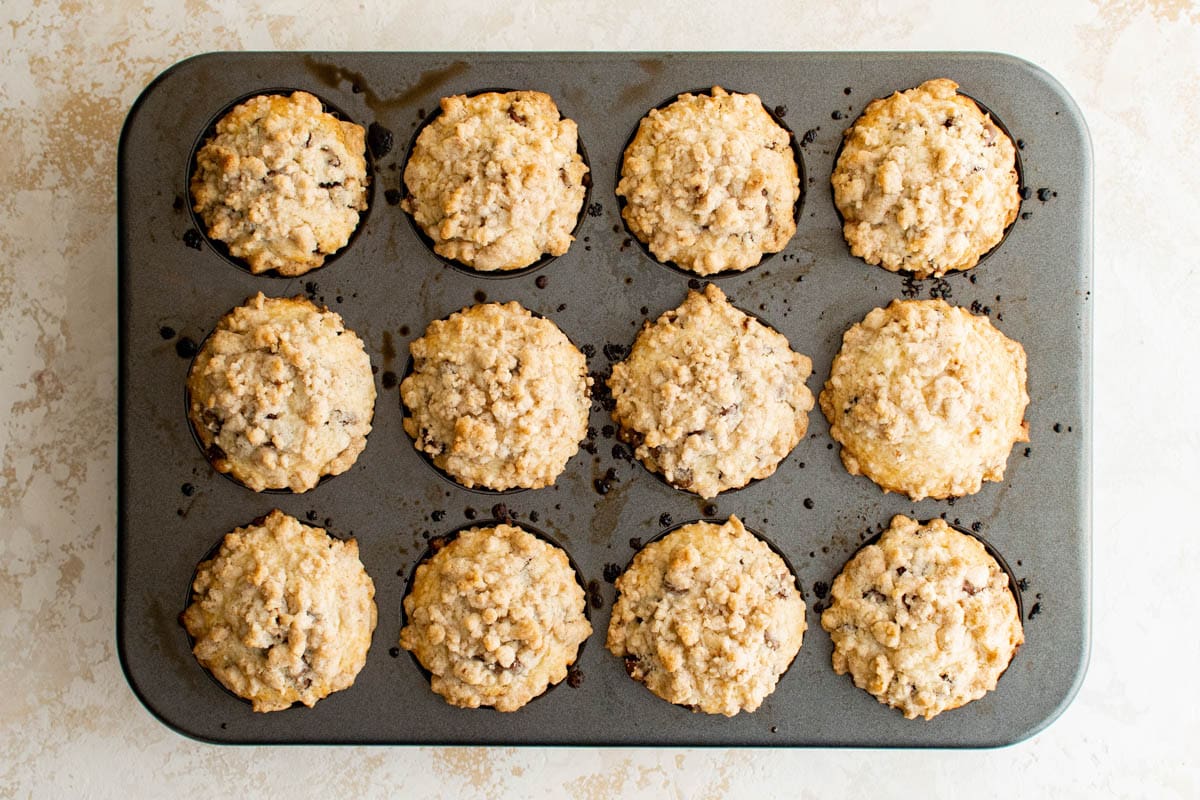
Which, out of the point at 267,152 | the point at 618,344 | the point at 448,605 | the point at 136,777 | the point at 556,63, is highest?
the point at 556,63

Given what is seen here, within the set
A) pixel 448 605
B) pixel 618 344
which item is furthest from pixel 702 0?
pixel 448 605

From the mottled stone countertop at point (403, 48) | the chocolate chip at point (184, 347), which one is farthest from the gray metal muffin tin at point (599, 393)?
the mottled stone countertop at point (403, 48)

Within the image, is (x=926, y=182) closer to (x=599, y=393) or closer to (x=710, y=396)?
(x=710, y=396)

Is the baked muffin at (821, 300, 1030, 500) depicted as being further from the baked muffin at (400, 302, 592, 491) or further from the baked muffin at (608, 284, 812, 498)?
the baked muffin at (400, 302, 592, 491)

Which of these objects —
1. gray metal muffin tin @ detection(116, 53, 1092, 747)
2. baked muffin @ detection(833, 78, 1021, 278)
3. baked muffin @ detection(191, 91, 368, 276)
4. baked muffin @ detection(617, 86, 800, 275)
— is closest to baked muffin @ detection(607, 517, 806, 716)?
gray metal muffin tin @ detection(116, 53, 1092, 747)

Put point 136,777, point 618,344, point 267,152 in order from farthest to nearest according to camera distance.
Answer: point 136,777 → point 618,344 → point 267,152

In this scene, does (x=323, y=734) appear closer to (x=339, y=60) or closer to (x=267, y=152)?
(x=267, y=152)

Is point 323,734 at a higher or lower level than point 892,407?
lower

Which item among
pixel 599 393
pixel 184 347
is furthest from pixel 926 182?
pixel 184 347
